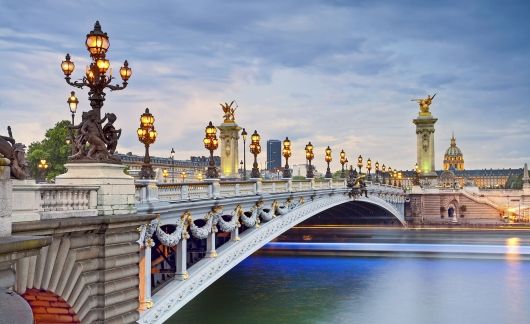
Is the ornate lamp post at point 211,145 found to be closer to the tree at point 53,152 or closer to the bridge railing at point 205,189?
the bridge railing at point 205,189

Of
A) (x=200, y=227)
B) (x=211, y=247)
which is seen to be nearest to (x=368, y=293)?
(x=211, y=247)

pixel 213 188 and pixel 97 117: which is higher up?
pixel 97 117

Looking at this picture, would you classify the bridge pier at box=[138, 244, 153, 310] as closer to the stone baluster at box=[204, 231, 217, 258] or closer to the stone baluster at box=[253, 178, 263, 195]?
the stone baluster at box=[204, 231, 217, 258]

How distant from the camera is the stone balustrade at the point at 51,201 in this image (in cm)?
1288

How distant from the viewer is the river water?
1495 inches

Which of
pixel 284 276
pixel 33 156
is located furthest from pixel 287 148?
pixel 33 156

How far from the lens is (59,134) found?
66.8m

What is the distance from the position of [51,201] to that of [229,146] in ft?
282

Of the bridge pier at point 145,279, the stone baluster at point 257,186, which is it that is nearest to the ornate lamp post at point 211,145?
the stone baluster at point 257,186

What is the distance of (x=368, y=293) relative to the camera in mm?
45531

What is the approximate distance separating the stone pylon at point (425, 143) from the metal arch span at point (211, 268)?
78614 mm

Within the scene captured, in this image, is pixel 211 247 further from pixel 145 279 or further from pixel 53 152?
pixel 53 152

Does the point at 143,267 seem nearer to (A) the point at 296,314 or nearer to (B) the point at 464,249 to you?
(A) the point at 296,314

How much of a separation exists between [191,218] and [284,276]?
30481 mm
